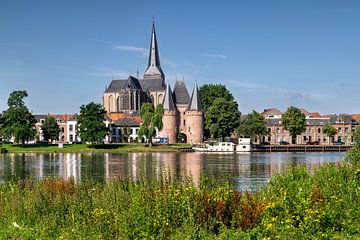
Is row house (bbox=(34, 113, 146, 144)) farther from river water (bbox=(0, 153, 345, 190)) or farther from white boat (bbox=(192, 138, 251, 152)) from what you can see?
river water (bbox=(0, 153, 345, 190))

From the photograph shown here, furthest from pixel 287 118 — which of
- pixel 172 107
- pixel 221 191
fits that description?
pixel 221 191

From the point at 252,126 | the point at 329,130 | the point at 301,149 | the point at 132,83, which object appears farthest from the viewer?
the point at 132,83

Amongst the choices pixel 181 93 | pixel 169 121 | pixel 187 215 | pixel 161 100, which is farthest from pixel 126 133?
pixel 187 215

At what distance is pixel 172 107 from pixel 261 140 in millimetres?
29045

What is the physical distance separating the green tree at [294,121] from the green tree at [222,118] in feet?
48.7

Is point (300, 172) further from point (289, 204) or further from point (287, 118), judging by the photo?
point (287, 118)

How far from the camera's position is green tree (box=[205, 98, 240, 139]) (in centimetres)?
10842

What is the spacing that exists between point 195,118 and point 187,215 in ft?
348

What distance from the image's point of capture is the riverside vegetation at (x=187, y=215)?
10969 millimetres

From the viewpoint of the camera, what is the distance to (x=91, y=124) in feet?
304

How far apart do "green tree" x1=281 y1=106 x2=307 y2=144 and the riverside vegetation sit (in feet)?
338

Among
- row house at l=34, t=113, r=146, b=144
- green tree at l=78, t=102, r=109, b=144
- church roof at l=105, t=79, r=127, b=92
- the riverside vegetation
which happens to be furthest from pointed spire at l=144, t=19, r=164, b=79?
the riverside vegetation

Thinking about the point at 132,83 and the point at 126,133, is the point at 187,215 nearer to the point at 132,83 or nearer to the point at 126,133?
the point at 126,133

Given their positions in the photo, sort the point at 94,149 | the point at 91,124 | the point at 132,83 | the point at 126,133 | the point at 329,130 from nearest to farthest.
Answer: the point at 91,124 < the point at 94,149 < the point at 329,130 < the point at 126,133 < the point at 132,83
